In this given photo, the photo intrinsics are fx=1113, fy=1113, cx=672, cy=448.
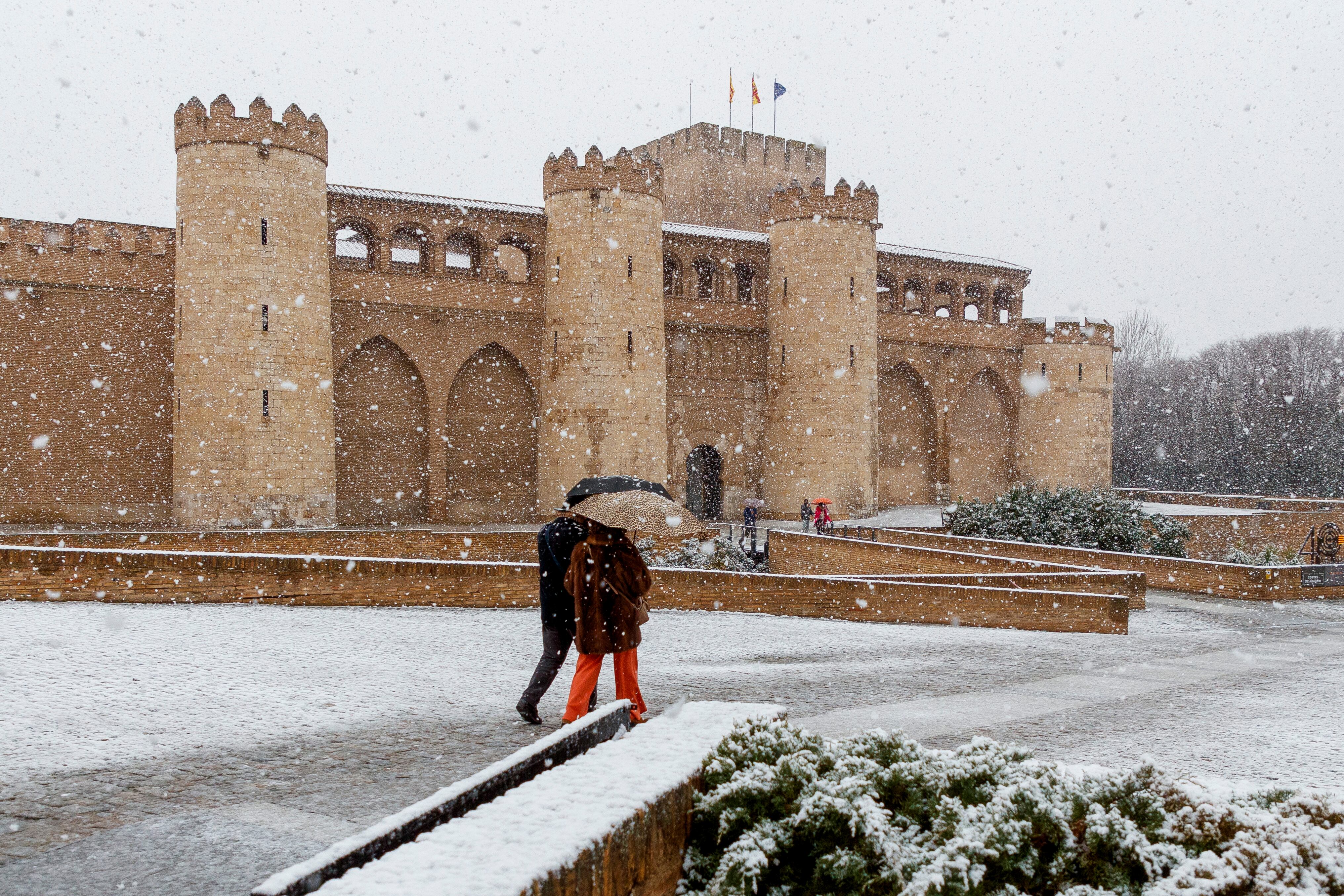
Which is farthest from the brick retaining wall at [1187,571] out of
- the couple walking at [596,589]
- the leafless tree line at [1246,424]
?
the leafless tree line at [1246,424]

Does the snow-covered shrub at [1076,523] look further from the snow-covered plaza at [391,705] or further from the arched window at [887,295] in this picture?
the arched window at [887,295]

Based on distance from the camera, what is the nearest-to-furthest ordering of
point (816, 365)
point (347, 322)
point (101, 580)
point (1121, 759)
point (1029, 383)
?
1. point (1121, 759)
2. point (101, 580)
3. point (347, 322)
4. point (816, 365)
5. point (1029, 383)

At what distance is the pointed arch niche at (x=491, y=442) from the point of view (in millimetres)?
26766

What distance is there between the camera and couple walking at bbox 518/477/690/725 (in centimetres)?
Result: 626

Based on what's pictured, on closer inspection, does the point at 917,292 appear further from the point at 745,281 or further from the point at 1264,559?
the point at 1264,559

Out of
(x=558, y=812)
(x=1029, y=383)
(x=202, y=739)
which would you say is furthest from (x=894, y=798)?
(x=1029, y=383)

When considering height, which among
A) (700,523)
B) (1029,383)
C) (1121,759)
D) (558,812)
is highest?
(1029,383)

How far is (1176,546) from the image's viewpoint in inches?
824

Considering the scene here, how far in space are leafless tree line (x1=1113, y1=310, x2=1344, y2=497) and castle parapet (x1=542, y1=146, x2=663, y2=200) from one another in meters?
33.0

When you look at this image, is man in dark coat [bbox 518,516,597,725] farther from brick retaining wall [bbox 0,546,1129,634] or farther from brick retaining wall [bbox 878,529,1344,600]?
brick retaining wall [bbox 878,529,1344,600]

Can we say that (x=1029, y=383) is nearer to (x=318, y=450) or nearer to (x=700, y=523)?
(x=318, y=450)

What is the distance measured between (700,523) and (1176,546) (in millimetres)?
17289

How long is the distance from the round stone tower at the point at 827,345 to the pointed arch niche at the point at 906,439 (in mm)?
4121

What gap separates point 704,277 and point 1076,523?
13.5 meters
